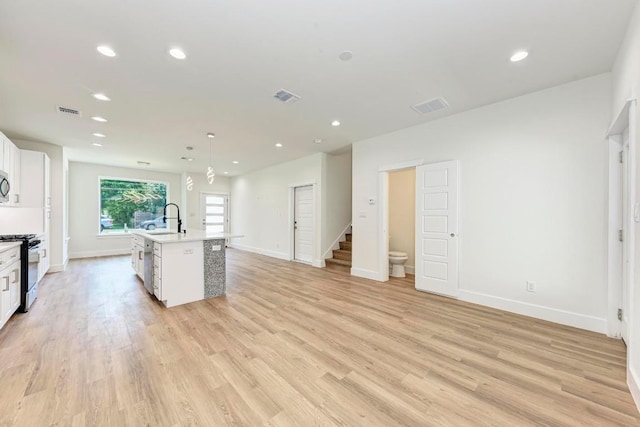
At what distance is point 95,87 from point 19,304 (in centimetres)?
284

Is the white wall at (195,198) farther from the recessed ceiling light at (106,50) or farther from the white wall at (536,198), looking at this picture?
the white wall at (536,198)

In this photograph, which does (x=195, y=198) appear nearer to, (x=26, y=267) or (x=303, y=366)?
(x=26, y=267)

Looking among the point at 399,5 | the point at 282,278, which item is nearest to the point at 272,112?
the point at 399,5

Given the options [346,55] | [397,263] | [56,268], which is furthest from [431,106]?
[56,268]

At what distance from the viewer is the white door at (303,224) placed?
6.68 metres

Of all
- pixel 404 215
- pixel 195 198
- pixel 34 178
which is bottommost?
pixel 404 215

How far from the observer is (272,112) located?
3738 millimetres

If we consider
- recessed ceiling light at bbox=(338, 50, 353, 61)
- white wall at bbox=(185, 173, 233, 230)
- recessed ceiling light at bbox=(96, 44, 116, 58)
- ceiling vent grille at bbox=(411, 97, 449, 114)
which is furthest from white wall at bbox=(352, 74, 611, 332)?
white wall at bbox=(185, 173, 233, 230)

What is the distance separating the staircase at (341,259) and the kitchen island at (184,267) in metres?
2.79

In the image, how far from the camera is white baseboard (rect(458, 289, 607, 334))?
9.12ft

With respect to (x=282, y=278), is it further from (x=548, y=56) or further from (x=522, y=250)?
(x=548, y=56)

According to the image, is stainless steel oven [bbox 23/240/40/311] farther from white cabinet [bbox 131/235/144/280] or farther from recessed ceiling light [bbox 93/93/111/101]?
recessed ceiling light [bbox 93/93/111/101]

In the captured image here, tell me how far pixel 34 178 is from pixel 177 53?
4713 mm

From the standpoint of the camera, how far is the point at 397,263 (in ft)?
16.8
